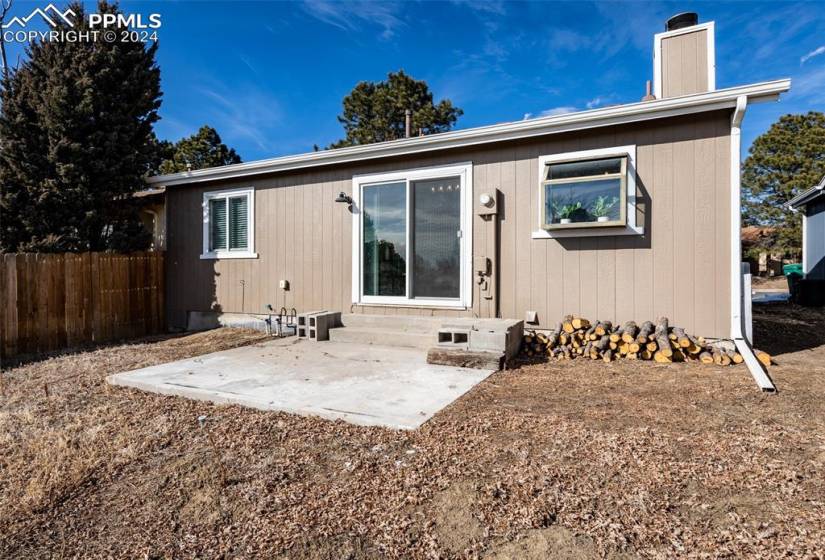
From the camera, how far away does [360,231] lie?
6344 mm

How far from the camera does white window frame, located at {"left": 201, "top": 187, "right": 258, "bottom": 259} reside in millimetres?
7180

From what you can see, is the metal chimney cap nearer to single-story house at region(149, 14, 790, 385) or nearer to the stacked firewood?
single-story house at region(149, 14, 790, 385)

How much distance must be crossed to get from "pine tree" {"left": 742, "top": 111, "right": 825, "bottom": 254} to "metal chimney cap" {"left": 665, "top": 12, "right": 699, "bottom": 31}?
55.9 feet

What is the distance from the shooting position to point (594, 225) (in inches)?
189

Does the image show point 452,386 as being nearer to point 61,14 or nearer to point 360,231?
point 360,231

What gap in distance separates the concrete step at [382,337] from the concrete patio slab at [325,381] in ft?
0.47

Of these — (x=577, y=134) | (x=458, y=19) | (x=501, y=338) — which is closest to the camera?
(x=501, y=338)

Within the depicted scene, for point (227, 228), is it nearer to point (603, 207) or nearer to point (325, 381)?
point (325, 381)

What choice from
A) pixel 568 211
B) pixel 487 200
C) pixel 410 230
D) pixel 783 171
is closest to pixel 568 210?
pixel 568 211

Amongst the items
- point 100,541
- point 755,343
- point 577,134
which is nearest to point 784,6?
point 577,134

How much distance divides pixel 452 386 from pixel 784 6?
8.13 meters

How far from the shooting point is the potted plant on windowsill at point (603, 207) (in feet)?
15.8

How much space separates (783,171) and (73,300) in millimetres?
25420

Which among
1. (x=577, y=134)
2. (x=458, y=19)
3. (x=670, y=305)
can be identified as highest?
(x=458, y=19)
